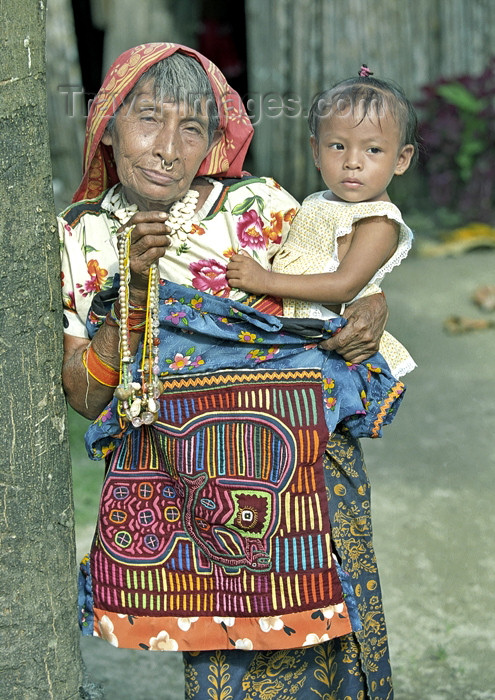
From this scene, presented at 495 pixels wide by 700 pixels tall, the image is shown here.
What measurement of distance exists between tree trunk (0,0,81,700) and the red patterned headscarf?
0.20 metres

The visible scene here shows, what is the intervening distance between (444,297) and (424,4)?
8.16 feet

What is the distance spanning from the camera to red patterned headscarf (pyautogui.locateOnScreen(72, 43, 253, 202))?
6.47ft

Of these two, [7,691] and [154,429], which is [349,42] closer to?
[154,429]

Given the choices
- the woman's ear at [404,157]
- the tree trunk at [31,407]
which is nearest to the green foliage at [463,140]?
the woman's ear at [404,157]

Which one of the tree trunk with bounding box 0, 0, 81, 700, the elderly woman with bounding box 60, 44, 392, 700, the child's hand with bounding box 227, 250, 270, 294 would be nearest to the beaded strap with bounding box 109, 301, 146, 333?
the elderly woman with bounding box 60, 44, 392, 700

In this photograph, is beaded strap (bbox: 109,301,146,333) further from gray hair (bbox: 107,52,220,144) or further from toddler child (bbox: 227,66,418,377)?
gray hair (bbox: 107,52,220,144)

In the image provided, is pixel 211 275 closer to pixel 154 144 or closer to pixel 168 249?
pixel 168 249

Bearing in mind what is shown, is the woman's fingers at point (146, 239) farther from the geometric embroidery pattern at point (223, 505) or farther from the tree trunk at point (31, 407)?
the geometric embroidery pattern at point (223, 505)

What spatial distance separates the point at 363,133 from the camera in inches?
82.4

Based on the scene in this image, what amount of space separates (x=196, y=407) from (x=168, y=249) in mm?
344

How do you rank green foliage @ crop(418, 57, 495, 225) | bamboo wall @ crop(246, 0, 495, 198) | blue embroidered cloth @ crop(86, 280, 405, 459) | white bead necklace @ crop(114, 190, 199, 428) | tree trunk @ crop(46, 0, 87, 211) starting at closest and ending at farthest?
white bead necklace @ crop(114, 190, 199, 428) → blue embroidered cloth @ crop(86, 280, 405, 459) → tree trunk @ crop(46, 0, 87, 211) → bamboo wall @ crop(246, 0, 495, 198) → green foliage @ crop(418, 57, 495, 225)

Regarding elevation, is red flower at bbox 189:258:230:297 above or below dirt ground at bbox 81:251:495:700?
above

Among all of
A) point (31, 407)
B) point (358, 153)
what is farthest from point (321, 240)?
point (31, 407)

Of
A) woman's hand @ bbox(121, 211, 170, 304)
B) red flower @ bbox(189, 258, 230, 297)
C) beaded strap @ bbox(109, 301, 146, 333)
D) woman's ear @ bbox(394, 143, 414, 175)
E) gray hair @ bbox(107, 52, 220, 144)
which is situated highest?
gray hair @ bbox(107, 52, 220, 144)
